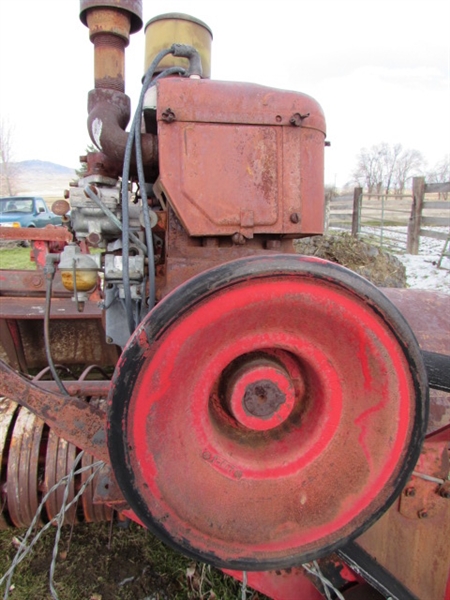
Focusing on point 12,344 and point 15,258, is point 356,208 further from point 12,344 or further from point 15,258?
point 12,344

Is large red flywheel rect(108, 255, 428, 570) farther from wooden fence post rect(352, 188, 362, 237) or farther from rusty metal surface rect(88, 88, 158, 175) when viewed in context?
wooden fence post rect(352, 188, 362, 237)

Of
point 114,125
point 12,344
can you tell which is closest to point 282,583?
point 114,125

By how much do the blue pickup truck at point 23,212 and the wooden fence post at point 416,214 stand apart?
11346mm

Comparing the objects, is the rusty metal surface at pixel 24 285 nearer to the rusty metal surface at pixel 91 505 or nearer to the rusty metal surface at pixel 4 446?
the rusty metal surface at pixel 4 446

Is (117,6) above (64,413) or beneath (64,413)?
above

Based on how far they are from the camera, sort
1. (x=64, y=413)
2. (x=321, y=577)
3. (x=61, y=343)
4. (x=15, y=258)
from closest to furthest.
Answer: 1. (x=64, y=413)
2. (x=321, y=577)
3. (x=61, y=343)
4. (x=15, y=258)

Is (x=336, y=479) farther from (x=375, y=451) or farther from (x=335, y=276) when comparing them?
(x=335, y=276)

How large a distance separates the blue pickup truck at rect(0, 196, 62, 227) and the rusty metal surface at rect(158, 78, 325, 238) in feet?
47.8

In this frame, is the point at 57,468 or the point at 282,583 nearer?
the point at 282,583

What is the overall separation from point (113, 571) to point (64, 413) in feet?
4.04

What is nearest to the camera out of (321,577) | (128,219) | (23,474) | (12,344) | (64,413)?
(64,413)

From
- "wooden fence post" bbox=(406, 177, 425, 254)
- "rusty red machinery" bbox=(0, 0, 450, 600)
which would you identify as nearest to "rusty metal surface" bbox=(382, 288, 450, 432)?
"rusty red machinery" bbox=(0, 0, 450, 600)

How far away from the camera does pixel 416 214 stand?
32.3 ft

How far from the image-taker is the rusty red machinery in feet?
3.77
